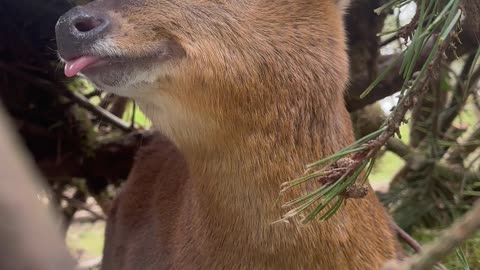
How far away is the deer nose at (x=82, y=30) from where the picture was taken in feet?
7.86

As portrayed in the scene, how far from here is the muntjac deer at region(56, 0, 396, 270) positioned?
2.46m

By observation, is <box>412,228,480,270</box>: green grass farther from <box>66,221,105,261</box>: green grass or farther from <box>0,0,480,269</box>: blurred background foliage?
<box>66,221,105,261</box>: green grass

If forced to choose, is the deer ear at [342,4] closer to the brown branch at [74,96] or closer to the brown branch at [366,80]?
the brown branch at [366,80]

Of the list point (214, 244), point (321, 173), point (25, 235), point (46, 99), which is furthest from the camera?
point (46, 99)

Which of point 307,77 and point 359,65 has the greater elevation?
point 307,77

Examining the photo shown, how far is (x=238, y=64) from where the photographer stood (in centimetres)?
255

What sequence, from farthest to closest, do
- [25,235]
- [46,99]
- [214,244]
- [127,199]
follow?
1. [46,99]
2. [127,199]
3. [214,244]
4. [25,235]

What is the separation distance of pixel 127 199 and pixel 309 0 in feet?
6.59

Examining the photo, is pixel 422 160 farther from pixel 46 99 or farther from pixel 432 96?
pixel 46 99

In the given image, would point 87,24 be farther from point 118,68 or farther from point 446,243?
point 446,243

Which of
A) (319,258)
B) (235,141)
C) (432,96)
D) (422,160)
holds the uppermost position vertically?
(235,141)

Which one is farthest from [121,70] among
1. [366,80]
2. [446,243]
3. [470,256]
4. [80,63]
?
[366,80]

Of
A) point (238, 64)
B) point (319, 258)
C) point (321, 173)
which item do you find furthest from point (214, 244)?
point (321, 173)

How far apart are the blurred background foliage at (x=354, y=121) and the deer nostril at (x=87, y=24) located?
5.39 feet
